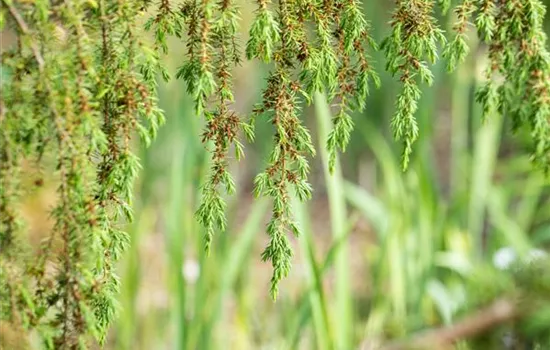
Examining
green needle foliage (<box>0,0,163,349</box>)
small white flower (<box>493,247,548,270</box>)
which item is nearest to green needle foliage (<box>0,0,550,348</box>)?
green needle foliage (<box>0,0,163,349</box>)

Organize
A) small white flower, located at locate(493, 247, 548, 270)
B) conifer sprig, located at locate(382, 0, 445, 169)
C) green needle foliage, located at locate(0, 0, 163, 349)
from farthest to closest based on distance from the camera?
small white flower, located at locate(493, 247, 548, 270)
conifer sprig, located at locate(382, 0, 445, 169)
green needle foliage, located at locate(0, 0, 163, 349)

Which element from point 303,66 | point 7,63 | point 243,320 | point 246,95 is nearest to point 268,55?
point 303,66

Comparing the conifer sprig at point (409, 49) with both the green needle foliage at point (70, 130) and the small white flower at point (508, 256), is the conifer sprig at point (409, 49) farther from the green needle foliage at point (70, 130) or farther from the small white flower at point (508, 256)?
the small white flower at point (508, 256)

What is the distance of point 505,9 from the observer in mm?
1152

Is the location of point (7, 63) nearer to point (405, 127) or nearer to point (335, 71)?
point (335, 71)

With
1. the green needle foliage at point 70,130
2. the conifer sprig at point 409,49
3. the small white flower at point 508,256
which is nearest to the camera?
the green needle foliage at point 70,130

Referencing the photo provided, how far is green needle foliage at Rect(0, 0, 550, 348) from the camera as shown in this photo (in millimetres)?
985

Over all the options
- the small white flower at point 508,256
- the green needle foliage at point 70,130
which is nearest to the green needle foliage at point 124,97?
the green needle foliage at point 70,130

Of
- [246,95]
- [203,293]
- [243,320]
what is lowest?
[243,320]

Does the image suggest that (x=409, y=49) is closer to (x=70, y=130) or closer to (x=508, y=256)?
(x=70, y=130)

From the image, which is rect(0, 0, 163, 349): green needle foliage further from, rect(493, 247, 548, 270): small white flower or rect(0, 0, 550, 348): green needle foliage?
rect(493, 247, 548, 270): small white flower

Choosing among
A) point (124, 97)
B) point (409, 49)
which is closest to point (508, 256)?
point (409, 49)

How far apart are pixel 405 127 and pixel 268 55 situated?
226 mm

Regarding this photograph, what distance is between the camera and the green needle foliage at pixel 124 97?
Answer: 0.98 metres
